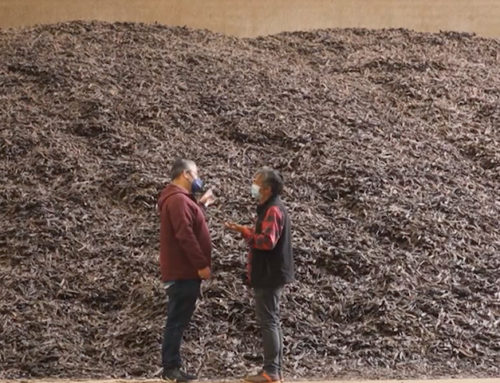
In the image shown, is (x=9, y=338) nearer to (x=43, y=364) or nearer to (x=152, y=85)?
(x=43, y=364)

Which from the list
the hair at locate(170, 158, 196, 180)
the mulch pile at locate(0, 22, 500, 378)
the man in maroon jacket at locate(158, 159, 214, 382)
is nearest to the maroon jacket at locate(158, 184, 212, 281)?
the man in maroon jacket at locate(158, 159, 214, 382)

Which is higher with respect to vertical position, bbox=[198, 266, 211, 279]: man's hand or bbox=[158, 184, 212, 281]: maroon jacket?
bbox=[158, 184, 212, 281]: maroon jacket

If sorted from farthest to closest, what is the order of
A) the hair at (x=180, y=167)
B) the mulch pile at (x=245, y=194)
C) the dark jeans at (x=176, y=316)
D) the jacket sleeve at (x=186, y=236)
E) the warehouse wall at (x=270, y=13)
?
the warehouse wall at (x=270, y=13) < the mulch pile at (x=245, y=194) < the hair at (x=180, y=167) < the dark jeans at (x=176, y=316) < the jacket sleeve at (x=186, y=236)

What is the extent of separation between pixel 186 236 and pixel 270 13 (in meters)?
10.2

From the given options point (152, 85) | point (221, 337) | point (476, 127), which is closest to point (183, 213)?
point (221, 337)

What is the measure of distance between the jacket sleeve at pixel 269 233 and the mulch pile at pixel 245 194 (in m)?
1.25

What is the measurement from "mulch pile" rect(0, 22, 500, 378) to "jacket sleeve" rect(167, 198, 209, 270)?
3.63ft

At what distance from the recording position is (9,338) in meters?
8.40

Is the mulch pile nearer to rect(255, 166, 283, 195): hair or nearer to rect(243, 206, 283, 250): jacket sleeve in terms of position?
rect(243, 206, 283, 250): jacket sleeve

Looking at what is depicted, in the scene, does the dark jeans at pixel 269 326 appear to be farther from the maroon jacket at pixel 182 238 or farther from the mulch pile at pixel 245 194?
the mulch pile at pixel 245 194

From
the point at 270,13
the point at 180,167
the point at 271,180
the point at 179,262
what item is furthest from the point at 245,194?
the point at 270,13

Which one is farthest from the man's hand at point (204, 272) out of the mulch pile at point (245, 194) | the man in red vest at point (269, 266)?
the mulch pile at point (245, 194)

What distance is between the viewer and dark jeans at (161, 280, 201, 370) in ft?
24.8

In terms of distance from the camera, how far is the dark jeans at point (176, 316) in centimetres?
756
